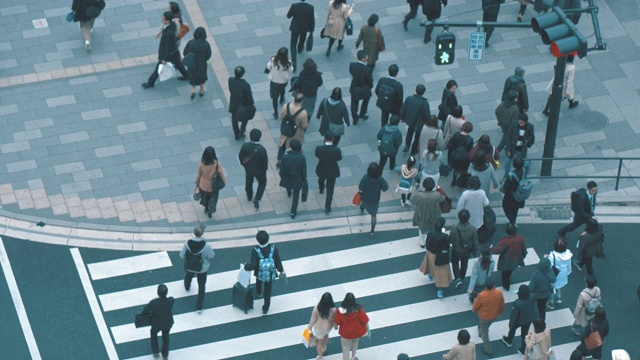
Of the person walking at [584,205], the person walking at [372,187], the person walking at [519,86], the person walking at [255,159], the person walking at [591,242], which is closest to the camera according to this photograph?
the person walking at [591,242]

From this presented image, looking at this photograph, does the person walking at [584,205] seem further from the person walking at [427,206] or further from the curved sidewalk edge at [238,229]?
the person walking at [427,206]

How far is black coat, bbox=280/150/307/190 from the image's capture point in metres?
25.8

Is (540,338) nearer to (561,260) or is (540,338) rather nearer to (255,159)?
(561,260)

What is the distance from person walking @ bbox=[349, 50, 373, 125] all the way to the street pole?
3629mm

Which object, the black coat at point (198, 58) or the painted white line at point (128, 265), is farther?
the black coat at point (198, 58)

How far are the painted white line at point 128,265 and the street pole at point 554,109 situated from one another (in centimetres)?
765

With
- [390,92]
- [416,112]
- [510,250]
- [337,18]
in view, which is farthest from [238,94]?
[510,250]

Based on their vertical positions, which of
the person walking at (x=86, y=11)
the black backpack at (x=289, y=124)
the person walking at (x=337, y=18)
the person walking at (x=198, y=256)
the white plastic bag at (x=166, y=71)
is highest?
the person walking at (x=86, y=11)

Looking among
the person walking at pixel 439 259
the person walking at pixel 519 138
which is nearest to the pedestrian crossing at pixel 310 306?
the person walking at pixel 439 259

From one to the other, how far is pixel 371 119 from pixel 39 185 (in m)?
6.84

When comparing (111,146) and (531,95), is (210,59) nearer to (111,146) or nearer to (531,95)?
(111,146)

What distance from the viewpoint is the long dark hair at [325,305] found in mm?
22641

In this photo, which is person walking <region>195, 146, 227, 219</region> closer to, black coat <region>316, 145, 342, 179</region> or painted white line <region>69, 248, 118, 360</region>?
black coat <region>316, 145, 342, 179</region>

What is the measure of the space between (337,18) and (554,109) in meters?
5.27
